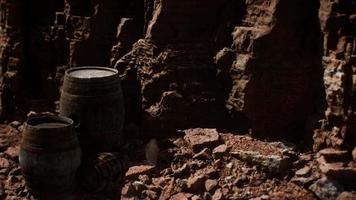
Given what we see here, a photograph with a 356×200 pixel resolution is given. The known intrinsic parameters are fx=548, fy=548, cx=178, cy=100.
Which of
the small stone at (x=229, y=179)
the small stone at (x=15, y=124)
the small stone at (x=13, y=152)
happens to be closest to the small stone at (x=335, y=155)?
the small stone at (x=229, y=179)

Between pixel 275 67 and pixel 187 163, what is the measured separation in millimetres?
1712

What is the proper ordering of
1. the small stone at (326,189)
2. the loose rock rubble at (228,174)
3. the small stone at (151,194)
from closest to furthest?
the small stone at (326,189) < the loose rock rubble at (228,174) < the small stone at (151,194)

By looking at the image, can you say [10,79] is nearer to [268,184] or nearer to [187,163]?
[187,163]

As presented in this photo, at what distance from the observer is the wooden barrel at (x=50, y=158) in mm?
5973

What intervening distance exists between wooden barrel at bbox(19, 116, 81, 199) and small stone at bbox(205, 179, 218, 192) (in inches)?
62.0

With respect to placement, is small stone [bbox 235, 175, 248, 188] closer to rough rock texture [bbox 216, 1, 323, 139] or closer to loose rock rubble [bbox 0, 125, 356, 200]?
loose rock rubble [bbox 0, 125, 356, 200]

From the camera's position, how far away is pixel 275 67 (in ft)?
23.7

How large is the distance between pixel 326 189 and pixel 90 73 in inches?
126

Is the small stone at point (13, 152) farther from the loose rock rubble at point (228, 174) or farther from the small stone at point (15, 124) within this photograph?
the small stone at point (15, 124)

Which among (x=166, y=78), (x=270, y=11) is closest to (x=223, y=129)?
(x=166, y=78)

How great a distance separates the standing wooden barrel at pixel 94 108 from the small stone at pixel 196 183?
1.08 meters

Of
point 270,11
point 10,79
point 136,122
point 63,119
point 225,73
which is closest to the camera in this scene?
point 63,119

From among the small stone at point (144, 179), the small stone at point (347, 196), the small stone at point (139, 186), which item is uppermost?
the small stone at point (347, 196)

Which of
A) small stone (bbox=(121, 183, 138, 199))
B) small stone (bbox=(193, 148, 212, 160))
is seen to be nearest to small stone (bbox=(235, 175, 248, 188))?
small stone (bbox=(193, 148, 212, 160))
